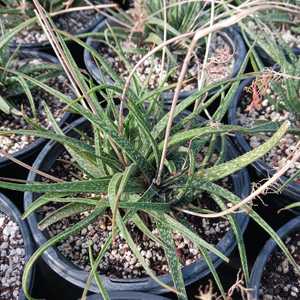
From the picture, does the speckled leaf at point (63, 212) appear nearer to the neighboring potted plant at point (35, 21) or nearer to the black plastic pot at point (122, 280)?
the black plastic pot at point (122, 280)

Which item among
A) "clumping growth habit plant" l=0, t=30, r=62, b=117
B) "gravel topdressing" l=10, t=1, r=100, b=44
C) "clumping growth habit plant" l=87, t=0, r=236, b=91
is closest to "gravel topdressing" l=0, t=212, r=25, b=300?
"clumping growth habit plant" l=0, t=30, r=62, b=117

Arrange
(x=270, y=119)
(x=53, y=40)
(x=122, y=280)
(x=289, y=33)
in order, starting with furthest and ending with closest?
(x=289, y=33) → (x=270, y=119) → (x=122, y=280) → (x=53, y=40)

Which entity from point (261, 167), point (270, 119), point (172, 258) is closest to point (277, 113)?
point (270, 119)

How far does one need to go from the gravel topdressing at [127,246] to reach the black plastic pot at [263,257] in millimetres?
97

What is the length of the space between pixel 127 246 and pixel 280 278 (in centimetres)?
34

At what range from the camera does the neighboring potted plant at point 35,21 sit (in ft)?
4.90

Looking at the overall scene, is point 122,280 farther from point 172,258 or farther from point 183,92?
point 183,92

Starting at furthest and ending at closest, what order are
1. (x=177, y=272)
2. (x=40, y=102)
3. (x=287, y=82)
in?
1. (x=40, y=102)
2. (x=287, y=82)
3. (x=177, y=272)

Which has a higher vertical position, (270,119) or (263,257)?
(270,119)

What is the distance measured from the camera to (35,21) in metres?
1.39

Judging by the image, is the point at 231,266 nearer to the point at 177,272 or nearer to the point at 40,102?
the point at 177,272

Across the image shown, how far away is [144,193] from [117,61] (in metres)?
0.70

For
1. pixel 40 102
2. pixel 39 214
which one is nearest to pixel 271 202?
pixel 39 214

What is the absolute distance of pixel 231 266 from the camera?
1076 mm
